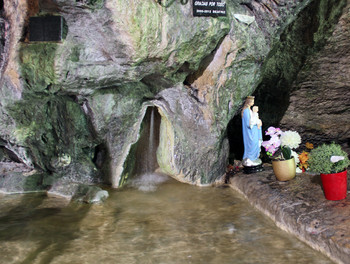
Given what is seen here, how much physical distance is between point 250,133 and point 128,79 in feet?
7.63

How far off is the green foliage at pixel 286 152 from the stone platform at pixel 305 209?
15.3 inches

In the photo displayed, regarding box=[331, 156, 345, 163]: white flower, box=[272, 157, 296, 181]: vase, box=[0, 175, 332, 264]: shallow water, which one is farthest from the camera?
box=[272, 157, 296, 181]: vase

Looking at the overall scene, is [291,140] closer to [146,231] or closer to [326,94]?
[326,94]

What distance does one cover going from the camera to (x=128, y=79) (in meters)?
6.29

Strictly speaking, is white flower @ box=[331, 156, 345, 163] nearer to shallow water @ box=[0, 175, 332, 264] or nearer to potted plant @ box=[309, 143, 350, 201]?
potted plant @ box=[309, 143, 350, 201]

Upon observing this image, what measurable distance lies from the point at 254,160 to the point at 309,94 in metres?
2.14

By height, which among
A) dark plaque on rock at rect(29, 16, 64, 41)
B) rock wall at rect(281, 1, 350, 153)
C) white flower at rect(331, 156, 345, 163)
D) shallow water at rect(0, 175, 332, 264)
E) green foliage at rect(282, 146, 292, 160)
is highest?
dark plaque on rock at rect(29, 16, 64, 41)

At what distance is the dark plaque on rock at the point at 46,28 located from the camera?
576cm

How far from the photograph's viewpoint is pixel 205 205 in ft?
20.6

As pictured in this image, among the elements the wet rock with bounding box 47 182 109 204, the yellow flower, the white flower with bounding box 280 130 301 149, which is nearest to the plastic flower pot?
the white flower with bounding box 280 130 301 149

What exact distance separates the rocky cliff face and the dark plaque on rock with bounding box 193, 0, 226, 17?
92mm

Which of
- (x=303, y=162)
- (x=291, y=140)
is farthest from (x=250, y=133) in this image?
(x=303, y=162)

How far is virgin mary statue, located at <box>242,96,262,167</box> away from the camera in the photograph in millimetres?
6938

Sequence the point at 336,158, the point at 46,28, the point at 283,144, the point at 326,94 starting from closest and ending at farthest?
1. the point at 336,158
2. the point at 46,28
3. the point at 283,144
4. the point at 326,94
